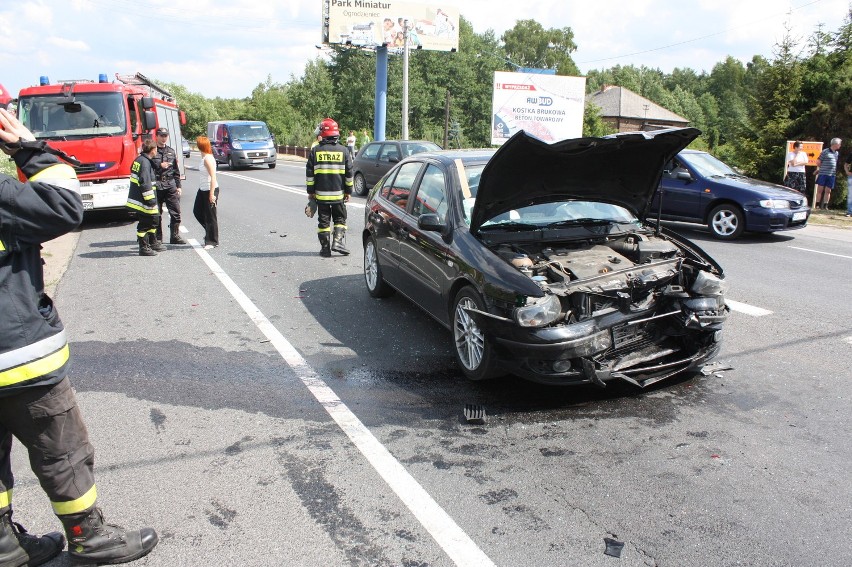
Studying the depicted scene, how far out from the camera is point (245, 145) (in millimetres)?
30219

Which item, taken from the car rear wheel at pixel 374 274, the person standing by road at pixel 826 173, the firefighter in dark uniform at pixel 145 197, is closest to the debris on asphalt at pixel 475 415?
the car rear wheel at pixel 374 274

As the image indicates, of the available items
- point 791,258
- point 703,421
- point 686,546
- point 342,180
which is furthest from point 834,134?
point 686,546

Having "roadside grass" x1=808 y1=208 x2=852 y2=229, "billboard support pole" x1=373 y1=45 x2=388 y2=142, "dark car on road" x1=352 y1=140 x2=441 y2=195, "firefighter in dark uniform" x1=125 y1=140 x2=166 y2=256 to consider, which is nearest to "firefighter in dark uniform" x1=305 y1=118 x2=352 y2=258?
"firefighter in dark uniform" x1=125 y1=140 x2=166 y2=256

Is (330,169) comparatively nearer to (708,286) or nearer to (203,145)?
→ (203,145)

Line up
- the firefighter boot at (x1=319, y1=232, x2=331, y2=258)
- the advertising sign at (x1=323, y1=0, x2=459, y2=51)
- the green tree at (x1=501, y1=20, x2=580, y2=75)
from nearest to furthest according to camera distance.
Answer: the firefighter boot at (x1=319, y1=232, x2=331, y2=258) < the advertising sign at (x1=323, y1=0, x2=459, y2=51) < the green tree at (x1=501, y1=20, x2=580, y2=75)

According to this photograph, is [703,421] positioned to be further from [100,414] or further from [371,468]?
[100,414]

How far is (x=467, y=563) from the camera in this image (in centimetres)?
288

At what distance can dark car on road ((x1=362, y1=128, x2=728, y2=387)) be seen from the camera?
4395mm

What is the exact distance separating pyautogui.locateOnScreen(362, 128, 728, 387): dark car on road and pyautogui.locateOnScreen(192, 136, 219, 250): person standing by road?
500 centimetres

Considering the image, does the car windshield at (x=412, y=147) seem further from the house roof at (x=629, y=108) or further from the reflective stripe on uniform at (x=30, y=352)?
the house roof at (x=629, y=108)

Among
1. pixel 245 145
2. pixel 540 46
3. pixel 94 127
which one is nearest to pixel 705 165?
pixel 94 127

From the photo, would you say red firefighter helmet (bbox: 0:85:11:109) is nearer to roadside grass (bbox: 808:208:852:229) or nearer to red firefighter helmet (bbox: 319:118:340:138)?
red firefighter helmet (bbox: 319:118:340:138)

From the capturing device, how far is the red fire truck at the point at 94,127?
12.5 m

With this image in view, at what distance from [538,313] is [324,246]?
5.89 m
